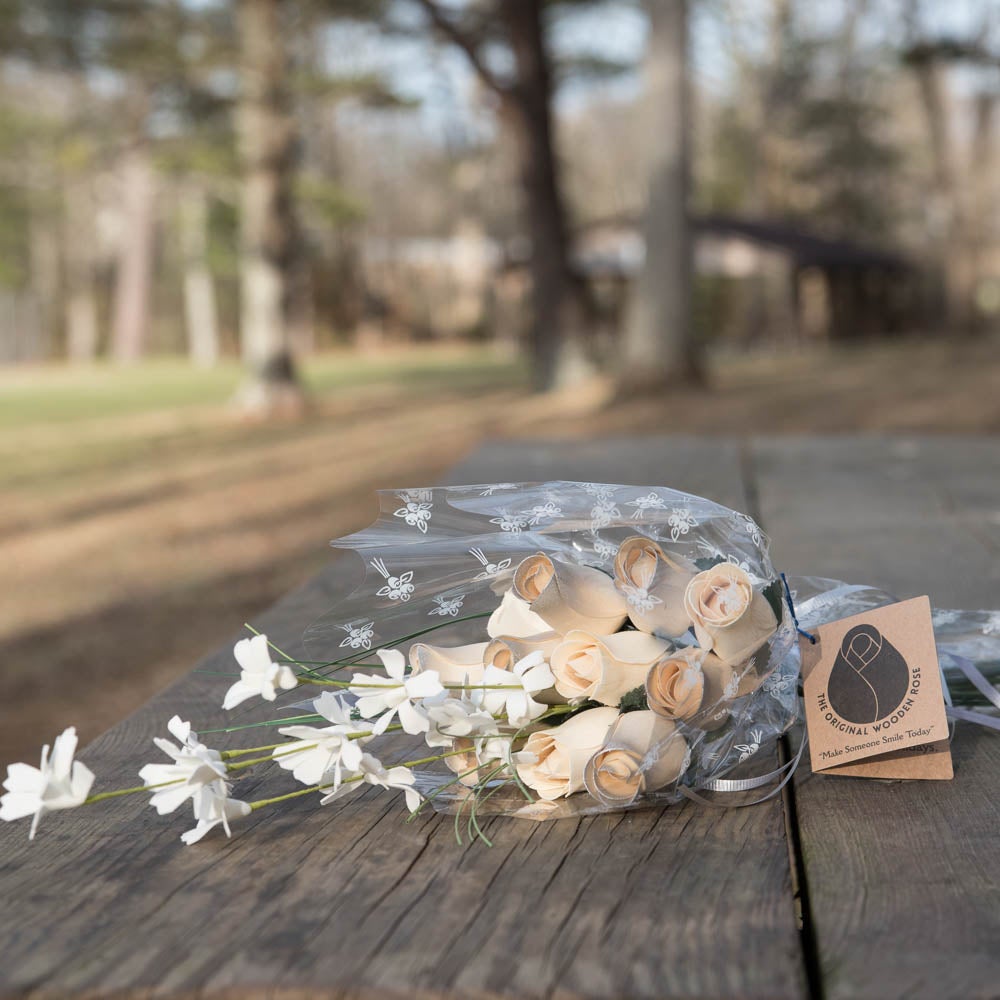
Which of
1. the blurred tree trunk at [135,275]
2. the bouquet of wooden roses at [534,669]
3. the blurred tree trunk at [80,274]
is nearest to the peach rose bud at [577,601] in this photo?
the bouquet of wooden roses at [534,669]

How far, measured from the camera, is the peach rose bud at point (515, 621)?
1.01 metres

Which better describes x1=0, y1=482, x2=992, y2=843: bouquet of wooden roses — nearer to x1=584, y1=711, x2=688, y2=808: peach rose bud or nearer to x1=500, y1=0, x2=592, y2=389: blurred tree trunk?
x1=584, y1=711, x2=688, y2=808: peach rose bud

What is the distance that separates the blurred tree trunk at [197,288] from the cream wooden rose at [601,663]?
2266cm

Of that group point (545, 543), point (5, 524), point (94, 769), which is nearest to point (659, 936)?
point (545, 543)

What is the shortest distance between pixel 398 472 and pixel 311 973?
735 centimetres

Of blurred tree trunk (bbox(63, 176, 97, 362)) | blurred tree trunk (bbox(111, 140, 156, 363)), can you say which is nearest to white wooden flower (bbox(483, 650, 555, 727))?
blurred tree trunk (bbox(111, 140, 156, 363))

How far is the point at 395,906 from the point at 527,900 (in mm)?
92

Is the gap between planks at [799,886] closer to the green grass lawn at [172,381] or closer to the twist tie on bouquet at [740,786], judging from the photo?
the twist tie on bouquet at [740,786]

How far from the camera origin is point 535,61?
1111 centimetres

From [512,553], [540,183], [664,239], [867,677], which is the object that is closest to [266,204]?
[540,183]

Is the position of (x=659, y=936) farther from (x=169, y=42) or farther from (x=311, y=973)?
(x=169, y=42)

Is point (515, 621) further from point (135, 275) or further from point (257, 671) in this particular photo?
point (135, 275)

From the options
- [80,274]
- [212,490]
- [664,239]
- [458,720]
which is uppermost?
[80,274]

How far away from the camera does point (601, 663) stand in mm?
948
